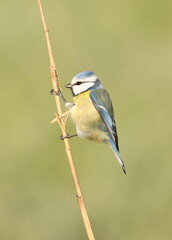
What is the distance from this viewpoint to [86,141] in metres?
5.62

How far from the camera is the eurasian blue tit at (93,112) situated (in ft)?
12.0

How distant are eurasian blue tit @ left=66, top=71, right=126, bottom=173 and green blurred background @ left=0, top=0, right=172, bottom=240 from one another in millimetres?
607

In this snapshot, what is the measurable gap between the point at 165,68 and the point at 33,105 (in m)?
1.48

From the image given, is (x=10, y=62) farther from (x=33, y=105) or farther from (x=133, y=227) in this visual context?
(x=133, y=227)

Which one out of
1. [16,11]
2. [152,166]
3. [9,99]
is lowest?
[152,166]

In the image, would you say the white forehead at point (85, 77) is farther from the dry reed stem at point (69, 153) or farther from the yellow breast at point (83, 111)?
the dry reed stem at point (69, 153)

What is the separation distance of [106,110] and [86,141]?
6.58 feet

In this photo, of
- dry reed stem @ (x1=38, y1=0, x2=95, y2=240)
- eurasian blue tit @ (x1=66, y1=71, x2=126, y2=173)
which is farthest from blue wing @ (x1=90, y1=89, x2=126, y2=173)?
dry reed stem @ (x1=38, y1=0, x2=95, y2=240)

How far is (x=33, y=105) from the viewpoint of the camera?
19.0 feet

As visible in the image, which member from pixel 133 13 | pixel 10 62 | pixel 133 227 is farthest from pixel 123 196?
pixel 133 13

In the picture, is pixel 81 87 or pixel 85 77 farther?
pixel 81 87

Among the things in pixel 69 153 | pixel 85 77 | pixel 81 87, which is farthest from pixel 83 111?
pixel 69 153

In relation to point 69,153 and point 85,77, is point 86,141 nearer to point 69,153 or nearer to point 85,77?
point 85,77

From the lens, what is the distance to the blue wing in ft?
11.9
